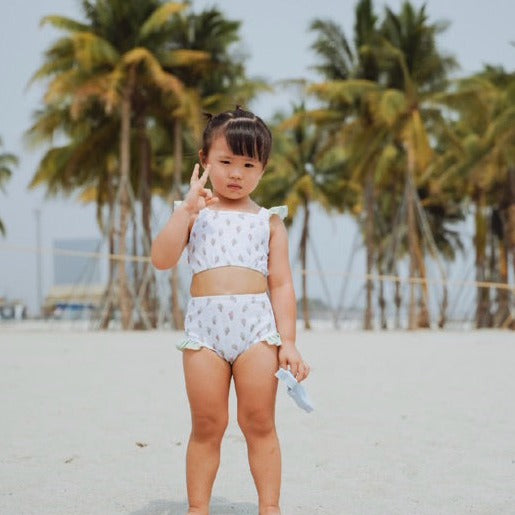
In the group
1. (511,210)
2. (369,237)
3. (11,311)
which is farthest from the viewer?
(11,311)

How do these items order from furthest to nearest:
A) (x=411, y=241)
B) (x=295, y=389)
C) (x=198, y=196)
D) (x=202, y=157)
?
(x=411, y=241)
(x=202, y=157)
(x=198, y=196)
(x=295, y=389)

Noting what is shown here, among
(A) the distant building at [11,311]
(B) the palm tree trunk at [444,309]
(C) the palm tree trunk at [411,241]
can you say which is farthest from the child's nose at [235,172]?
(A) the distant building at [11,311]

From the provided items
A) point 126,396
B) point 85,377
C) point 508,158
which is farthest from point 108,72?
point 126,396

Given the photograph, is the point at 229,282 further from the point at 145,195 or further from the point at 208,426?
the point at 145,195

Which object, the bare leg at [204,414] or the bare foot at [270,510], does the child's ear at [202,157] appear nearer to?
the bare leg at [204,414]

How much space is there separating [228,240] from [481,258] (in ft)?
103

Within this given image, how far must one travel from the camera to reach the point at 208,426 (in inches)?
109

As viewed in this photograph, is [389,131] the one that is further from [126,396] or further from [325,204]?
[126,396]

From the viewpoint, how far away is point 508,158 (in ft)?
85.2

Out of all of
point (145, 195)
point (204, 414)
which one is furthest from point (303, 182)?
point (204, 414)

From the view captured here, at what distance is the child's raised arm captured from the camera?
2.76 metres

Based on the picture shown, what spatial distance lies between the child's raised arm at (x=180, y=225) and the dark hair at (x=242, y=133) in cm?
12

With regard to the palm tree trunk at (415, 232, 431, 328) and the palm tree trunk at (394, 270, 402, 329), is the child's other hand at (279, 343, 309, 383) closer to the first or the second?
the palm tree trunk at (415, 232, 431, 328)

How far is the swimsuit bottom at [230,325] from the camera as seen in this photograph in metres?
2.73
